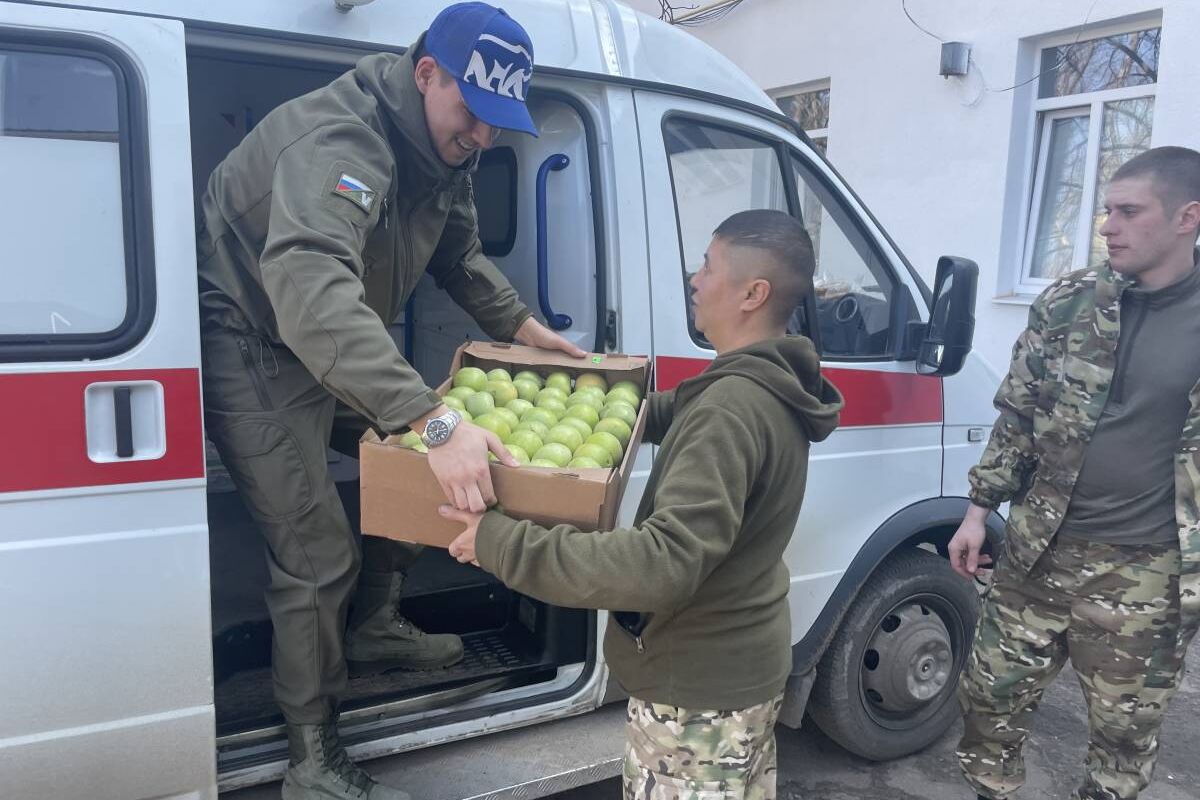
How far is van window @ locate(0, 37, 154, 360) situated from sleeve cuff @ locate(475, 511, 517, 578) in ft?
3.01

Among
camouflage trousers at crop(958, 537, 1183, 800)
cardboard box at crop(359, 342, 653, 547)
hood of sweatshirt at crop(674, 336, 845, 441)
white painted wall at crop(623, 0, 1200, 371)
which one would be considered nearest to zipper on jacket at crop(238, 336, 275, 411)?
cardboard box at crop(359, 342, 653, 547)

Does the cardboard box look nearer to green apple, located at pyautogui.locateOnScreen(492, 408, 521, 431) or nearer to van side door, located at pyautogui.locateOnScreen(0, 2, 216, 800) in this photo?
green apple, located at pyautogui.locateOnScreen(492, 408, 521, 431)

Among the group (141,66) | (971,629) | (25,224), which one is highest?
(141,66)

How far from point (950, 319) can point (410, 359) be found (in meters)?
1.96

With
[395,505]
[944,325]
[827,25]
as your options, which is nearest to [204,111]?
[395,505]

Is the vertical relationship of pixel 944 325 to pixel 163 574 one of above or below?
above

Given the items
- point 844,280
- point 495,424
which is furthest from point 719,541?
point 844,280

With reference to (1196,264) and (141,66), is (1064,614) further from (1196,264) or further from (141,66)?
(141,66)

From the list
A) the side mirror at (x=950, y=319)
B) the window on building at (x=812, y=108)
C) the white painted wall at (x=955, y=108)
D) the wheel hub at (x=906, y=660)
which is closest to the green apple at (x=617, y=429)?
the side mirror at (x=950, y=319)

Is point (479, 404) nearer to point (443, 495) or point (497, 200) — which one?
point (443, 495)

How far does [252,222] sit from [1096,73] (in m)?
6.54

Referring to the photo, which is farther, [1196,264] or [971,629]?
[971,629]

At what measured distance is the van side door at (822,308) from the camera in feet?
9.24

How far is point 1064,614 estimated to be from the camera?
2709 mm
